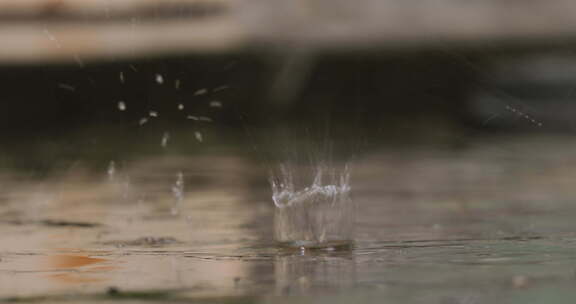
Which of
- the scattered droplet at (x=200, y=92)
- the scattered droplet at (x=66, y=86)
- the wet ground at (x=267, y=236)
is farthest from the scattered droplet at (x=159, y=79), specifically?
the wet ground at (x=267, y=236)

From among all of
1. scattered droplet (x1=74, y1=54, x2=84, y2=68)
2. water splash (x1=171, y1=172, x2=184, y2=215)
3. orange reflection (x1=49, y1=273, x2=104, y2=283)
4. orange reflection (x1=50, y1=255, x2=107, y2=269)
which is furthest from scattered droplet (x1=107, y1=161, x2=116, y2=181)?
orange reflection (x1=49, y1=273, x2=104, y2=283)

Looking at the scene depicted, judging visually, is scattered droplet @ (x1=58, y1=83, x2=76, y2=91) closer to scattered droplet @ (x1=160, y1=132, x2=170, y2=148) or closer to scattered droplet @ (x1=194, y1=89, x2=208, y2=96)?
scattered droplet @ (x1=160, y1=132, x2=170, y2=148)

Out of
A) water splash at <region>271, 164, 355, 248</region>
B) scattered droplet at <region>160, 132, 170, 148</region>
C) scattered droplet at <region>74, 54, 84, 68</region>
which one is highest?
scattered droplet at <region>74, 54, 84, 68</region>

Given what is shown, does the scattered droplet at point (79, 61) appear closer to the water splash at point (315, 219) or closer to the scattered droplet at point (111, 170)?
the scattered droplet at point (111, 170)

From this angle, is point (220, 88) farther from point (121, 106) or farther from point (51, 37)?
point (51, 37)

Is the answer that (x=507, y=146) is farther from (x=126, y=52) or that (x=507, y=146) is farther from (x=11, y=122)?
(x=11, y=122)

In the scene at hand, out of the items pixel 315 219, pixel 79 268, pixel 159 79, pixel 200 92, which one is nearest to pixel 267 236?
pixel 315 219
